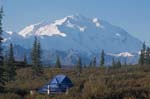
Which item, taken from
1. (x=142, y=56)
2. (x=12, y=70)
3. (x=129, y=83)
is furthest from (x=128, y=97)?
(x=142, y=56)

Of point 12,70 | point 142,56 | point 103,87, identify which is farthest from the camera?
point 142,56

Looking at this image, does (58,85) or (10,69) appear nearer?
(58,85)

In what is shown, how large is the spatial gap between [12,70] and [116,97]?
6957cm

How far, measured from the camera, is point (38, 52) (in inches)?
4321

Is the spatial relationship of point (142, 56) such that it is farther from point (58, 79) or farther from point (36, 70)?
point (58, 79)

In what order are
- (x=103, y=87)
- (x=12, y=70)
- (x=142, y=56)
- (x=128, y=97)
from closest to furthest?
(x=128, y=97) → (x=103, y=87) → (x=12, y=70) → (x=142, y=56)

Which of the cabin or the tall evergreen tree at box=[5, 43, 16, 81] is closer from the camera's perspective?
the cabin

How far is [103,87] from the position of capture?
27.4m

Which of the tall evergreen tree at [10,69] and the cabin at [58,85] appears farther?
the tall evergreen tree at [10,69]

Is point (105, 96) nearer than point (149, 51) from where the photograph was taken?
Yes

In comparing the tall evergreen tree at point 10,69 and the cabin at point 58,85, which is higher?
the tall evergreen tree at point 10,69

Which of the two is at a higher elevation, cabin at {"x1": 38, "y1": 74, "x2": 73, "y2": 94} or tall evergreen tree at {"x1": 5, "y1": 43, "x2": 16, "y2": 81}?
tall evergreen tree at {"x1": 5, "y1": 43, "x2": 16, "y2": 81}

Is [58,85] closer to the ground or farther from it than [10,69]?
closer to the ground

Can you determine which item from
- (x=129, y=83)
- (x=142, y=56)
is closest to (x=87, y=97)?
(x=129, y=83)
